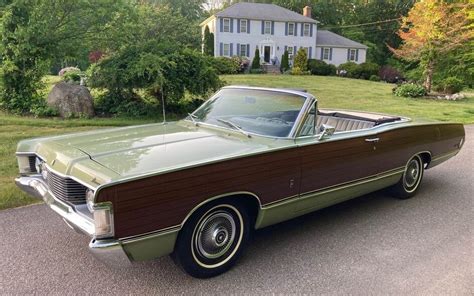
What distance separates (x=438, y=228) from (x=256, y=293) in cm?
248

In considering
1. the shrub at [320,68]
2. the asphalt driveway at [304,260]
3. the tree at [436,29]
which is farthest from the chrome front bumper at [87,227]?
the shrub at [320,68]

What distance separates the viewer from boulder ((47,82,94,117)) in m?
10.6

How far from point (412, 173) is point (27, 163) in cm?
469

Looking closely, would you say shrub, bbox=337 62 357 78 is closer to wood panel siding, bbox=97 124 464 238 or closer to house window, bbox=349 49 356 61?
house window, bbox=349 49 356 61

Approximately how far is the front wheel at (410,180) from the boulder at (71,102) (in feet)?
27.3

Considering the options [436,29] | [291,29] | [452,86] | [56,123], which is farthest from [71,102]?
[291,29]

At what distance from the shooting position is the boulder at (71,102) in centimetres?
1062

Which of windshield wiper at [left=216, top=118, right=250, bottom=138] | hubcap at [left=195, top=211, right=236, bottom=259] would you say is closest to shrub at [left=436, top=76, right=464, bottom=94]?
windshield wiper at [left=216, top=118, right=250, bottom=138]

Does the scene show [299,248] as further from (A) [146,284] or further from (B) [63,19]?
(B) [63,19]

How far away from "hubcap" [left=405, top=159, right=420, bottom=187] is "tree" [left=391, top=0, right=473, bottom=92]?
19004 millimetres

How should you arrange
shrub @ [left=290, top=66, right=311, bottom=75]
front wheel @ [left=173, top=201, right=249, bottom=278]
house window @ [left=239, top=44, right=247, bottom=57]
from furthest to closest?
house window @ [left=239, top=44, right=247, bottom=57]
shrub @ [left=290, top=66, right=311, bottom=75]
front wheel @ [left=173, top=201, right=249, bottom=278]

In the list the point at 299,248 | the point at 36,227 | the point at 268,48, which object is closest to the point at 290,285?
the point at 299,248

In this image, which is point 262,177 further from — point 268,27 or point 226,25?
point 268,27

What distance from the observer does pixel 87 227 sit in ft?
9.29
